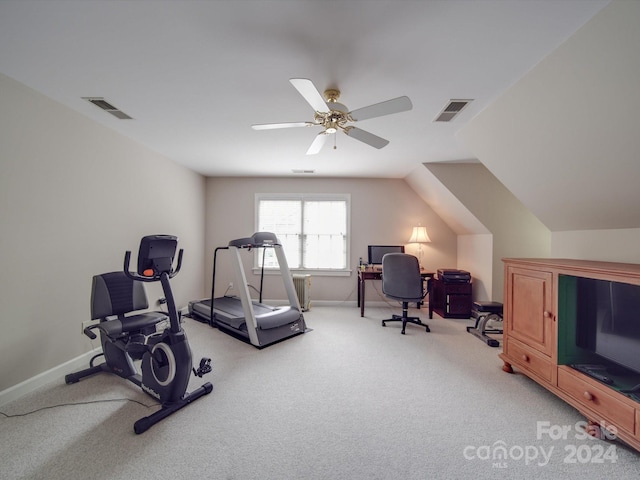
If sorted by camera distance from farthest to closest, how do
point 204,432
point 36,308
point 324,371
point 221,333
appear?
point 221,333, point 324,371, point 36,308, point 204,432

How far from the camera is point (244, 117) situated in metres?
2.64

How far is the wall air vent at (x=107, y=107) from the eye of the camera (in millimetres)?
2323

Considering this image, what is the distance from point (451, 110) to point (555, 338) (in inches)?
84.3

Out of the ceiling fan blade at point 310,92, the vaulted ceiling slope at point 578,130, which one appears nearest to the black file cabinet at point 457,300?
the vaulted ceiling slope at point 578,130

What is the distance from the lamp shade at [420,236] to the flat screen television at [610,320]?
2.74 metres

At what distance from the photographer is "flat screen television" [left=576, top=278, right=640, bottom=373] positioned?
1686 millimetres

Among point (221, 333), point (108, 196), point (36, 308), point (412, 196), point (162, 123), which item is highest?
point (162, 123)

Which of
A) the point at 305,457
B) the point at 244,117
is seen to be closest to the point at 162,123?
the point at 244,117

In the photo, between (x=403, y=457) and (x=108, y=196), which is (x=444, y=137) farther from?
(x=108, y=196)

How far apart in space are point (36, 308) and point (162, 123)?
2.07m

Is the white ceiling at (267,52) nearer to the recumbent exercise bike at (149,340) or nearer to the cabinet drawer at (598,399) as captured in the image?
the recumbent exercise bike at (149,340)

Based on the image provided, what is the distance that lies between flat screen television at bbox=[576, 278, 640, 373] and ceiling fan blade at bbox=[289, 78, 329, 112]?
2.40 meters

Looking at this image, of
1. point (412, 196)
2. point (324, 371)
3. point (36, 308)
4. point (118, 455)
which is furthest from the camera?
point (412, 196)

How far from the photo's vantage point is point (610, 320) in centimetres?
183
